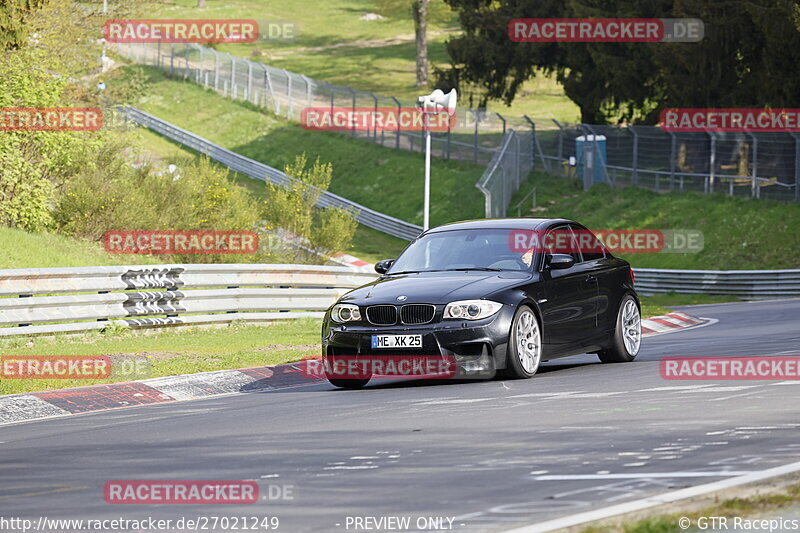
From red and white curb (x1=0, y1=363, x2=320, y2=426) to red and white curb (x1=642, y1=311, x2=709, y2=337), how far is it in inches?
317

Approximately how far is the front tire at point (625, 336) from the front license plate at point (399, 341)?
10.5ft

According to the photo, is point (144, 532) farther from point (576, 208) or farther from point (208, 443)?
point (576, 208)

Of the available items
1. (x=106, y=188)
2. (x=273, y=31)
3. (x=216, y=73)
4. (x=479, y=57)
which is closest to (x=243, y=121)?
(x=216, y=73)

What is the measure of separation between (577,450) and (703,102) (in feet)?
118

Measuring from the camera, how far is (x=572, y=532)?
5633 mm

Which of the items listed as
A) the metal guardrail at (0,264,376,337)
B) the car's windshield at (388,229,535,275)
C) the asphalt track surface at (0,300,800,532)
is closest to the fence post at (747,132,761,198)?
the metal guardrail at (0,264,376,337)

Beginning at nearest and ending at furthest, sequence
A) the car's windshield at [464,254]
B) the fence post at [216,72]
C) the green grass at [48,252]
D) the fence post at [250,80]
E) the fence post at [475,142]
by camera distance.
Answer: the car's windshield at [464,254] < the green grass at [48,252] < the fence post at [475,142] < the fence post at [250,80] < the fence post at [216,72]

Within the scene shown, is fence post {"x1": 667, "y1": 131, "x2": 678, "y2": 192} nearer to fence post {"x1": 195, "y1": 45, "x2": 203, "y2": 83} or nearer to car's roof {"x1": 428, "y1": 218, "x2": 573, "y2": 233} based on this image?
car's roof {"x1": 428, "y1": 218, "x2": 573, "y2": 233}

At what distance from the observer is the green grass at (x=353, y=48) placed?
8281 cm

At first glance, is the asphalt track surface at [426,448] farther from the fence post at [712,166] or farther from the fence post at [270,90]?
the fence post at [270,90]

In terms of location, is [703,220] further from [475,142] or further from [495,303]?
[495,303]

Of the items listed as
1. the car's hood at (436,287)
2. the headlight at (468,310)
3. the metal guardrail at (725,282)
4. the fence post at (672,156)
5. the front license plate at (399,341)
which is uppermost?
the fence post at (672,156)

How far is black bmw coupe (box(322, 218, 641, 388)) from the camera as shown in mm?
12266

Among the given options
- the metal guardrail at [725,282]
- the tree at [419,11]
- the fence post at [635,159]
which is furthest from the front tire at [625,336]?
the tree at [419,11]
